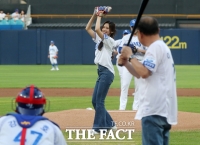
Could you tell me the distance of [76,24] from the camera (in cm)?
4616

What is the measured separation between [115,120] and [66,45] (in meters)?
32.7

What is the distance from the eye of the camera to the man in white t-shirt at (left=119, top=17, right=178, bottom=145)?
19.4 feet

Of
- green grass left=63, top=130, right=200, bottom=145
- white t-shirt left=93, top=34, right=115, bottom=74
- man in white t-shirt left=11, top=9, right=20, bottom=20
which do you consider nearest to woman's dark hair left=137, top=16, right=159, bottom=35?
green grass left=63, top=130, right=200, bottom=145

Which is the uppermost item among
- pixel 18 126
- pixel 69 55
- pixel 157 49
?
pixel 157 49

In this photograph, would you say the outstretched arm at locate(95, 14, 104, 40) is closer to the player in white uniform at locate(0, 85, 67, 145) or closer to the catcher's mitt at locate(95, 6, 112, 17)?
the catcher's mitt at locate(95, 6, 112, 17)

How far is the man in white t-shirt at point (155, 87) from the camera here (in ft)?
19.4

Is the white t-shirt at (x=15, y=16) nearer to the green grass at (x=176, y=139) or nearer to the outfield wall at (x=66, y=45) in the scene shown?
the outfield wall at (x=66, y=45)

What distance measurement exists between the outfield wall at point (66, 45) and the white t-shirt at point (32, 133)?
38.7m

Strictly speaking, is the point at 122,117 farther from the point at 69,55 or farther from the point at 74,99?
the point at 69,55

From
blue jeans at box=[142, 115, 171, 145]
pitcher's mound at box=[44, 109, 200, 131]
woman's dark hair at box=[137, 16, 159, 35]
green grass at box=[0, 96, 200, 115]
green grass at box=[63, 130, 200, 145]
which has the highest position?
woman's dark hair at box=[137, 16, 159, 35]

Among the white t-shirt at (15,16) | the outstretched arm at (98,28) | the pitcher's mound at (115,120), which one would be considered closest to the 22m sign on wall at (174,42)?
the white t-shirt at (15,16)

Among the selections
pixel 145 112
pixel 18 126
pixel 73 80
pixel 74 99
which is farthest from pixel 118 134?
pixel 73 80

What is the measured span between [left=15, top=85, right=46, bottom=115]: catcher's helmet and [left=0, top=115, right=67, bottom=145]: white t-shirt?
0.30 ft

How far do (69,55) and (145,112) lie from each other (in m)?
38.4
